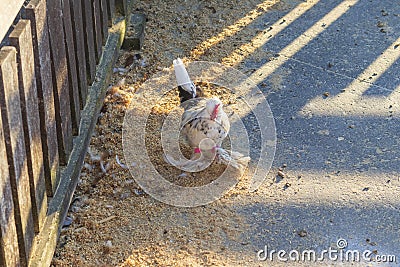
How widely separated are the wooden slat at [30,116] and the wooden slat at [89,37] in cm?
101

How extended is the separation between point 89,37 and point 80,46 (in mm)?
236

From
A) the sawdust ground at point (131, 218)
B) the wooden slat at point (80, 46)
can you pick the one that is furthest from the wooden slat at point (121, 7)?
the wooden slat at point (80, 46)

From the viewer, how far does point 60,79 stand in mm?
3141

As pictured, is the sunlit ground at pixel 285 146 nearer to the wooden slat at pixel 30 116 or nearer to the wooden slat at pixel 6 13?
the wooden slat at pixel 30 116

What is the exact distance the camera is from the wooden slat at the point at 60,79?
2.99 meters

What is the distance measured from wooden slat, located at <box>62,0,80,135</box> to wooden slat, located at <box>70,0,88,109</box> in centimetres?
8

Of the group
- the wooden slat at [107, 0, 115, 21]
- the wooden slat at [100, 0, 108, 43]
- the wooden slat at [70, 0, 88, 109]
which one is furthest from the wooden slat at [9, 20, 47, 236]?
the wooden slat at [107, 0, 115, 21]

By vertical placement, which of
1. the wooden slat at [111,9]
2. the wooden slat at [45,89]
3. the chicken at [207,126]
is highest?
the wooden slat at [111,9]

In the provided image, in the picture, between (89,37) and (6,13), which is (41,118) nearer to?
(6,13)

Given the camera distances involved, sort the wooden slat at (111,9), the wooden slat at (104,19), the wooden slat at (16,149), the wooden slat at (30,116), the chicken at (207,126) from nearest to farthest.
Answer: the wooden slat at (16,149), the wooden slat at (30,116), the chicken at (207,126), the wooden slat at (104,19), the wooden slat at (111,9)

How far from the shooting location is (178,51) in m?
4.53

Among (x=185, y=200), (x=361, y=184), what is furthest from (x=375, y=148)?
(x=185, y=200)

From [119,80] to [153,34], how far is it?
594 millimetres

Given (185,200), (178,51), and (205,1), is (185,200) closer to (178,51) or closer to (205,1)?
(178,51)
